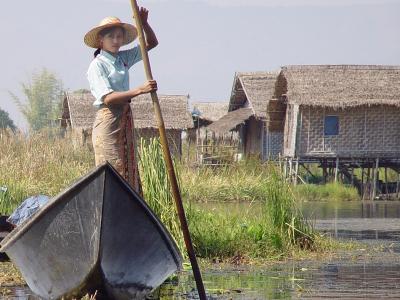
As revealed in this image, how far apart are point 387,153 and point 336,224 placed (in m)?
15.6

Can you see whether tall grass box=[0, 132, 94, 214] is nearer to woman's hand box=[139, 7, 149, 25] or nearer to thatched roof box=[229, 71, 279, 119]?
woman's hand box=[139, 7, 149, 25]

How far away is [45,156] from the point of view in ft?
72.3

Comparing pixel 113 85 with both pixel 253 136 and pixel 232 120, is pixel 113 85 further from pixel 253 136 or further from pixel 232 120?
pixel 253 136

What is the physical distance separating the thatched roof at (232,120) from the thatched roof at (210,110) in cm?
769

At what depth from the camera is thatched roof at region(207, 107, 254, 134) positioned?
1624 inches

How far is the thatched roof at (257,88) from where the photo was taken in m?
39.2

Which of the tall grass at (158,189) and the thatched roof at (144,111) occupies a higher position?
the tall grass at (158,189)

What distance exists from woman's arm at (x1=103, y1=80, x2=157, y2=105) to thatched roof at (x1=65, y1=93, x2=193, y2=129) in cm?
3115

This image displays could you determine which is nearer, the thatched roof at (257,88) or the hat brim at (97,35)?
the hat brim at (97,35)

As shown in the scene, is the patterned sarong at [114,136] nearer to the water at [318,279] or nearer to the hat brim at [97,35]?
the hat brim at [97,35]

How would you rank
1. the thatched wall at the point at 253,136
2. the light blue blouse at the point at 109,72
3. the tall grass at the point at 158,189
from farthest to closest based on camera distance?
the thatched wall at the point at 253,136 → the tall grass at the point at 158,189 → the light blue blouse at the point at 109,72

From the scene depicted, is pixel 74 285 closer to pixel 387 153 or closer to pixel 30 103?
pixel 387 153

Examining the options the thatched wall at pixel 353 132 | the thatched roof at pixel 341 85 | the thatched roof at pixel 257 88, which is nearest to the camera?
the thatched roof at pixel 341 85

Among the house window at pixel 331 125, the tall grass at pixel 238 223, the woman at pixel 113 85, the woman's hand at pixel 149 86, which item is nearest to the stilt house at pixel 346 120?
the house window at pixel 331 125
